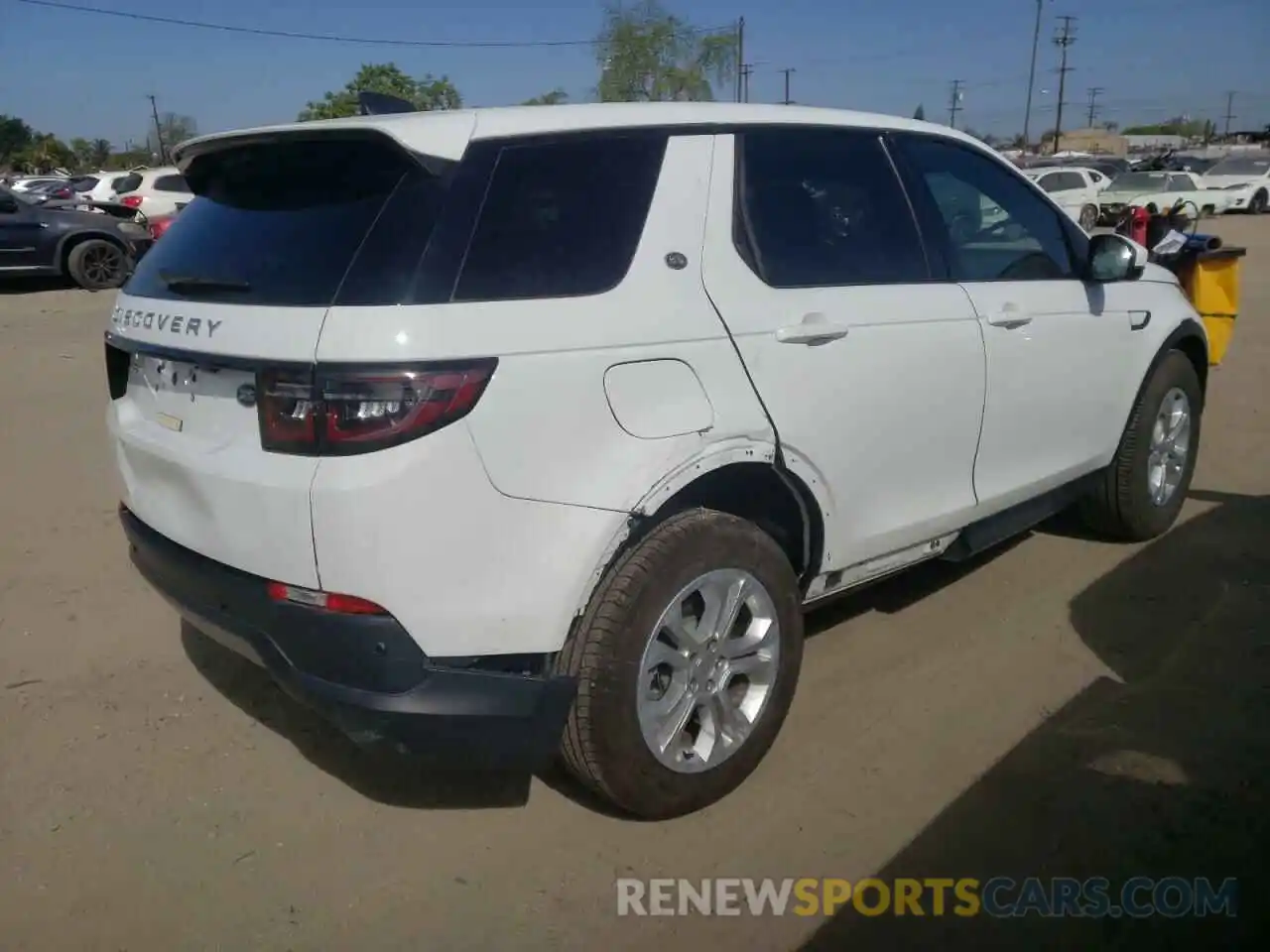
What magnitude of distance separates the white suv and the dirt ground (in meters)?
0.27

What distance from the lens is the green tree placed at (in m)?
68.9

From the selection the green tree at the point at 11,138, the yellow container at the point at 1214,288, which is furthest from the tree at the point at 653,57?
the green tree at the point at 11,138

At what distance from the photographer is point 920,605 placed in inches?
166

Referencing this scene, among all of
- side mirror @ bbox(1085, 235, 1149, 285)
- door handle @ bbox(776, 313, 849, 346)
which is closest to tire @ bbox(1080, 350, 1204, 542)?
side mirror @ bbox(1085, 235, 1149, 285)

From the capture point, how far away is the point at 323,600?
2389 millimetres

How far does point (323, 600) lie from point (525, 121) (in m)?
1.24

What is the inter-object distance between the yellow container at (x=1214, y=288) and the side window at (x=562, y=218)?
475 cm

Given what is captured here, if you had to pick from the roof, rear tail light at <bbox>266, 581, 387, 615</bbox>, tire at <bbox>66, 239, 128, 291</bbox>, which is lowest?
tire at <bbox>66, 239, 128, 291</bbox>

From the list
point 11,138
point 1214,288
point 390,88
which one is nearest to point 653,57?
point 390,88

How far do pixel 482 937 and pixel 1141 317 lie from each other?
139 inches

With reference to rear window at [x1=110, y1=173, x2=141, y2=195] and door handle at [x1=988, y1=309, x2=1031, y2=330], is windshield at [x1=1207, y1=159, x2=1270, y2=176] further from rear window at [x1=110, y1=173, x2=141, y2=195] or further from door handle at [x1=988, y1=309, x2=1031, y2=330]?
door handle at [x1=988, y1=309, x2=1031, y2=330]

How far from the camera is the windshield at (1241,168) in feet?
105

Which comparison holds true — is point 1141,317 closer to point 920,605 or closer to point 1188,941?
point 920,605

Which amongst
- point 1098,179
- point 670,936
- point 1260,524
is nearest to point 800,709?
point 670,936
